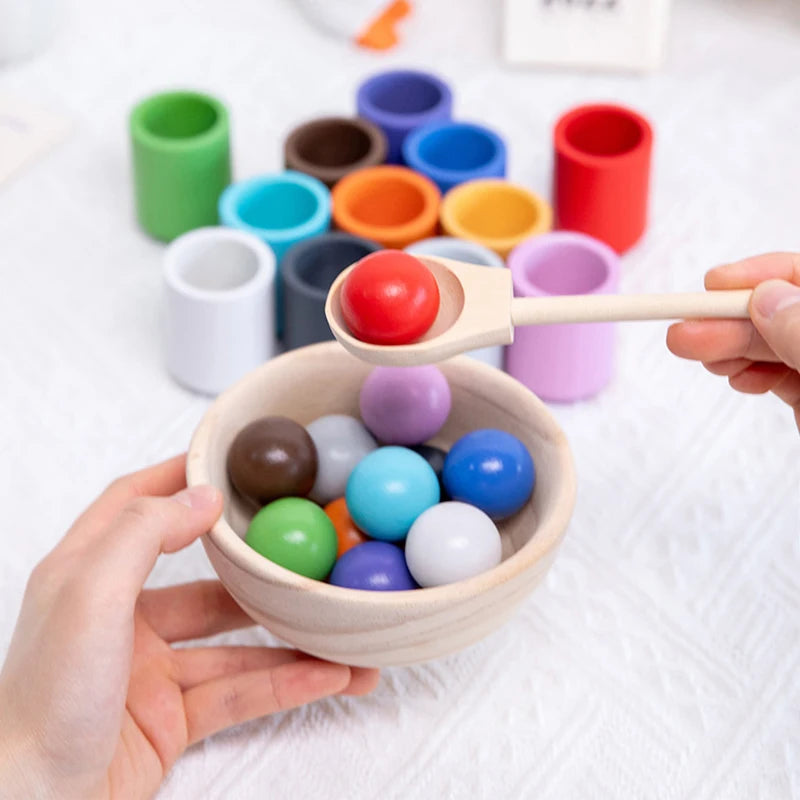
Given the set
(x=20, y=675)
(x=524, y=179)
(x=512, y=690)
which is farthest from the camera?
(x=524, y=179)

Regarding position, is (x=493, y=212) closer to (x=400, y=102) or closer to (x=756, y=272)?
(x=400, y=102)

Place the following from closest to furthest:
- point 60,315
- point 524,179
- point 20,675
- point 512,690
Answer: point 20,675
point 512,690
point 60,315
point 524,179

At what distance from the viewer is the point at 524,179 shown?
1105 millimetres

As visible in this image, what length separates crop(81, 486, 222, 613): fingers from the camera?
24.3 inches

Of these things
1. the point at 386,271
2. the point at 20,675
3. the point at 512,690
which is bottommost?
the point at 512,690

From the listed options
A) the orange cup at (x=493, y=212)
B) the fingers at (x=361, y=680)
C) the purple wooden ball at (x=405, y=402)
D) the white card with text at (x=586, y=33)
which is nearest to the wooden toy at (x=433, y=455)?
the purple wooden ball at (x=405, y=402)

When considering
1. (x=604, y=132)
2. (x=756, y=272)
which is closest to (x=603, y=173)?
(x=604, y=132)

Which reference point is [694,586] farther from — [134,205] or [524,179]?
[134,205]

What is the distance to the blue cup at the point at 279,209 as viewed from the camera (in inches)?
37.3

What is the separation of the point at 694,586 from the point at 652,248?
34cm

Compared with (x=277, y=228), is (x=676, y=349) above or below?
above

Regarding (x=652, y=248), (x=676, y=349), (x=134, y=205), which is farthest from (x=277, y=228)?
(x=676, y=349)

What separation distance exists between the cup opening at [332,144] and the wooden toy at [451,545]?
0.44 m

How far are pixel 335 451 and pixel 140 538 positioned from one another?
0.15 metres
